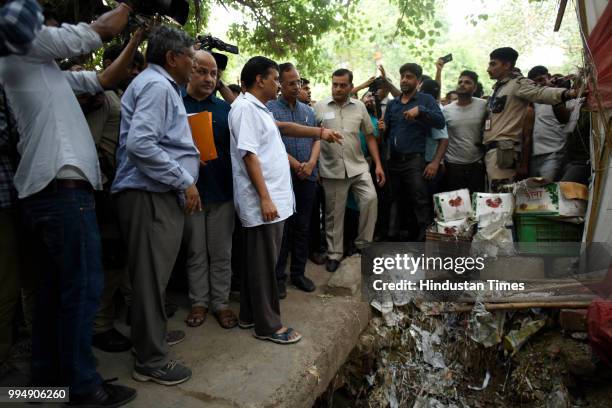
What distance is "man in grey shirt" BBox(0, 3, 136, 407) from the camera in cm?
172

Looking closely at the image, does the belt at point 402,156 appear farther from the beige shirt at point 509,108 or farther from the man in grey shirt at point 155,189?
the man in grey shirt at point 155,189

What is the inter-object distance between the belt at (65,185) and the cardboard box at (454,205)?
10.7 ft

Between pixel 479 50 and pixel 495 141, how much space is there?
81.0 ft

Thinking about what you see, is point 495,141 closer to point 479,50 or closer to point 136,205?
point 136,205

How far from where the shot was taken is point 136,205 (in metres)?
2.18

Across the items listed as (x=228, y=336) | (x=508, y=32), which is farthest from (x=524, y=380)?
(x=508, y=32)

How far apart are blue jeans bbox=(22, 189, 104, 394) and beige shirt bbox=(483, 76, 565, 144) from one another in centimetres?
389

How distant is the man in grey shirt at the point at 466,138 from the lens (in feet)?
15.3

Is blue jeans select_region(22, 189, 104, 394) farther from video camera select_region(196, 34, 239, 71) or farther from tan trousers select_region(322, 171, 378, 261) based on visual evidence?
tan trousers select_region(322, 171, 378, 261)

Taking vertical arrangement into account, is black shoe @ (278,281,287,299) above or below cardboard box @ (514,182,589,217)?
below

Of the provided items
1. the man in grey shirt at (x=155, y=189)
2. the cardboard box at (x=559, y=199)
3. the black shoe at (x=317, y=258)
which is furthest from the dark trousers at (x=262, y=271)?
the cardboard box at (x=559, y=199)

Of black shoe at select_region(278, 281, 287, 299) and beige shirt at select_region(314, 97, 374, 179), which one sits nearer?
black shoe at select_region(278, 281, 287, 299)

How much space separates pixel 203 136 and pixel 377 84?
126 inches

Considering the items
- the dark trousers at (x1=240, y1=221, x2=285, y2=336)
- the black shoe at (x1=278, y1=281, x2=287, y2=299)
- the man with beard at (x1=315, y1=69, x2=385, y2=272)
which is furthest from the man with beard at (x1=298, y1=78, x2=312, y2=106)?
the dark trousers at (x1=240, y1=221, x2=285, y2=336)
